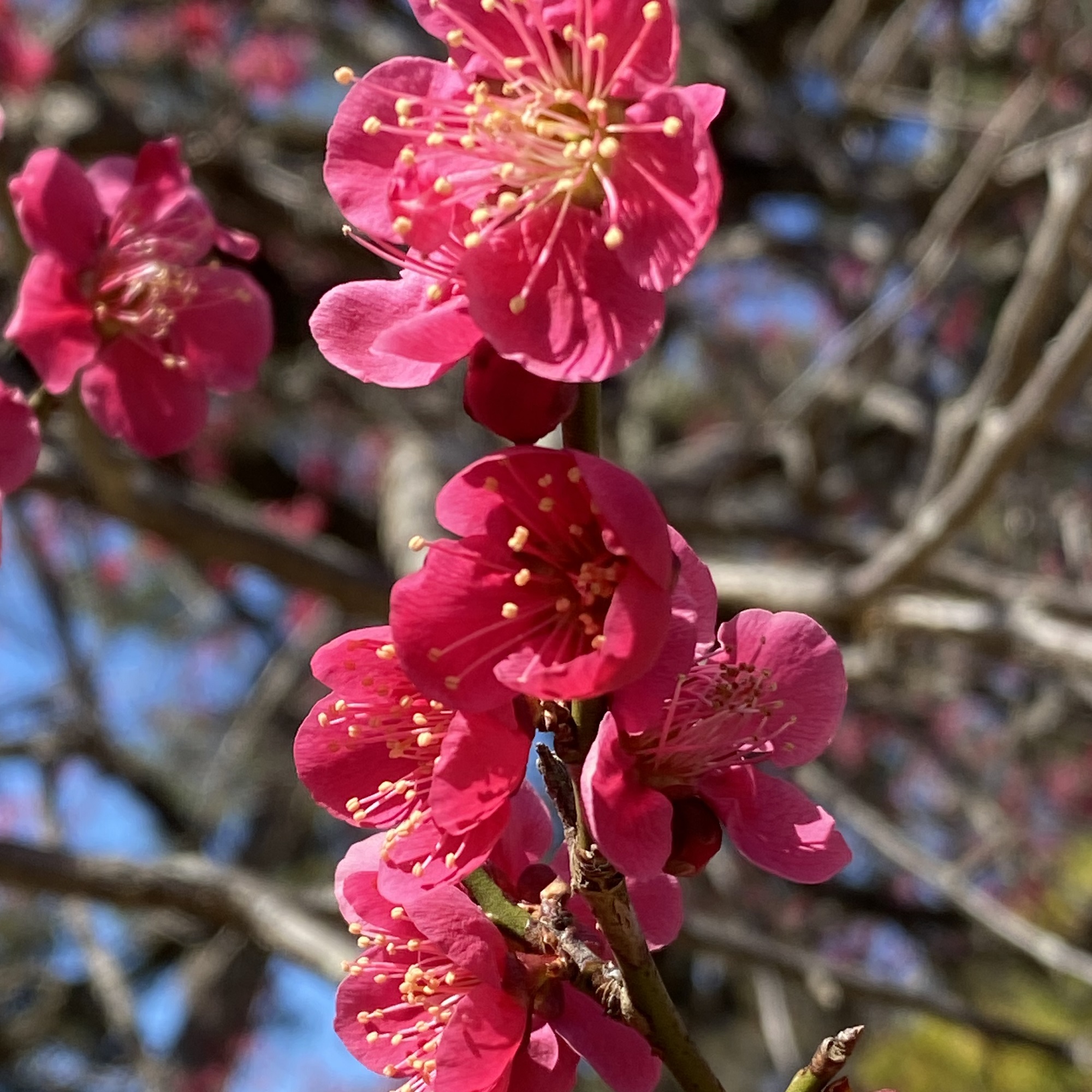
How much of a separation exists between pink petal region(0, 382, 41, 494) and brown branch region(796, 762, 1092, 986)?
1780 mm

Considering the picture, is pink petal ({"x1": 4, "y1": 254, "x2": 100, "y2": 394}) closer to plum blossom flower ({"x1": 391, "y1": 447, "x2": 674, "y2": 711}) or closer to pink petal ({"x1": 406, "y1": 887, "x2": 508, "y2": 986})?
plum blossom flower ({"x1": 391, "y1": 447, "x2": 674, "y2": 711})

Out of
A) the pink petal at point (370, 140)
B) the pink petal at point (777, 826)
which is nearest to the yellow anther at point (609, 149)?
the pink petal at point (370, 140)

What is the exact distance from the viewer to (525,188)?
815mm

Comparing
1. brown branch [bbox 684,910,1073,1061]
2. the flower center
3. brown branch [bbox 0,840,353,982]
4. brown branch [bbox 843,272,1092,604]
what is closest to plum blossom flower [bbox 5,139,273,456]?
the flower center

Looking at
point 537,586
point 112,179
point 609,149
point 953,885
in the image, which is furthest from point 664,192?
point 953,885

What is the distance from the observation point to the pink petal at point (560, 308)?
0.70 meters

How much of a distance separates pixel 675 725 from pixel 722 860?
2.66 metres

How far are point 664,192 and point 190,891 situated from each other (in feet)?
5.67

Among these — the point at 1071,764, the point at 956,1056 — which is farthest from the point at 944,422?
the point at 956,1056

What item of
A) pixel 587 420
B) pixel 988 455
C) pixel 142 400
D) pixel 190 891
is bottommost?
pixel 190 891

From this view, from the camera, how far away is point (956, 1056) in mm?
7391

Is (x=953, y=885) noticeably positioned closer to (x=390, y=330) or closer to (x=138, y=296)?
(x=138, y=296)

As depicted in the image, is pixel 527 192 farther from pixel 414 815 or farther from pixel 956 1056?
pixel 956 1056

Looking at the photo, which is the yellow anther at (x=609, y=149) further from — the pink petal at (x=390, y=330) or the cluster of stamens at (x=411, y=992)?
the cluster of stamens at (x=411, y=992)
